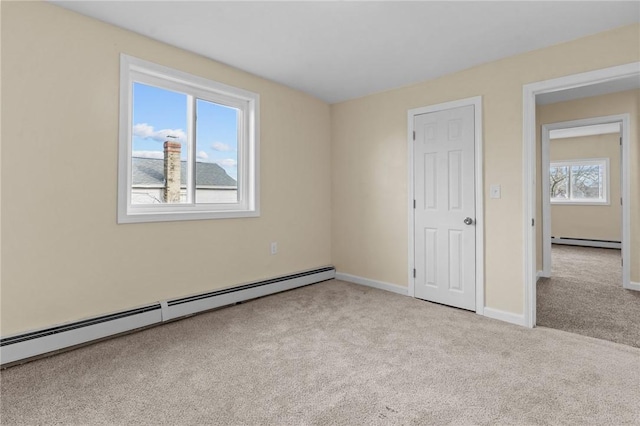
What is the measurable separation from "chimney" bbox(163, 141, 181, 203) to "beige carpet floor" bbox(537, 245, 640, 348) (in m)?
3.57

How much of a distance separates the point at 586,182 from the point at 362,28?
7.79 meters

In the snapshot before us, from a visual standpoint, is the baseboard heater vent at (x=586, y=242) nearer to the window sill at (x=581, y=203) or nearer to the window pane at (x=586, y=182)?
the window sill at (x=581, y=203)

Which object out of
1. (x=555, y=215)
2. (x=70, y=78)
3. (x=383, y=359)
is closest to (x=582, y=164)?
(x=555, y=215)

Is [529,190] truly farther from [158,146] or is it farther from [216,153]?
[158,146]

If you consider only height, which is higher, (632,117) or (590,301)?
(632,117)

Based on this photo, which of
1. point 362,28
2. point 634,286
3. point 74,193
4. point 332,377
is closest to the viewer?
point 332,377

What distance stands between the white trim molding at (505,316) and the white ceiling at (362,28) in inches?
92.6

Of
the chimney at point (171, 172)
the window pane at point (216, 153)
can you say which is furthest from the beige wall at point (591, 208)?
the chimney at point (171, 172)

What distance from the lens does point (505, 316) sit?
3000 mm

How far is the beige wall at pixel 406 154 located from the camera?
276 cm

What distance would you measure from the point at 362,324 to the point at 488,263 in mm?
1375

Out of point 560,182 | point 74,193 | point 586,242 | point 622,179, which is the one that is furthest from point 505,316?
point 560,182

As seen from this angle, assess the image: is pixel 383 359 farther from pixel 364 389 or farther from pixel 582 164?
pixel 582 164

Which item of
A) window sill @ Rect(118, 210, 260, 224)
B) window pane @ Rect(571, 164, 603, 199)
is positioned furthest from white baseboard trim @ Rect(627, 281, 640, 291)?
window sill @ Rect(118, 210, 260, 224)
